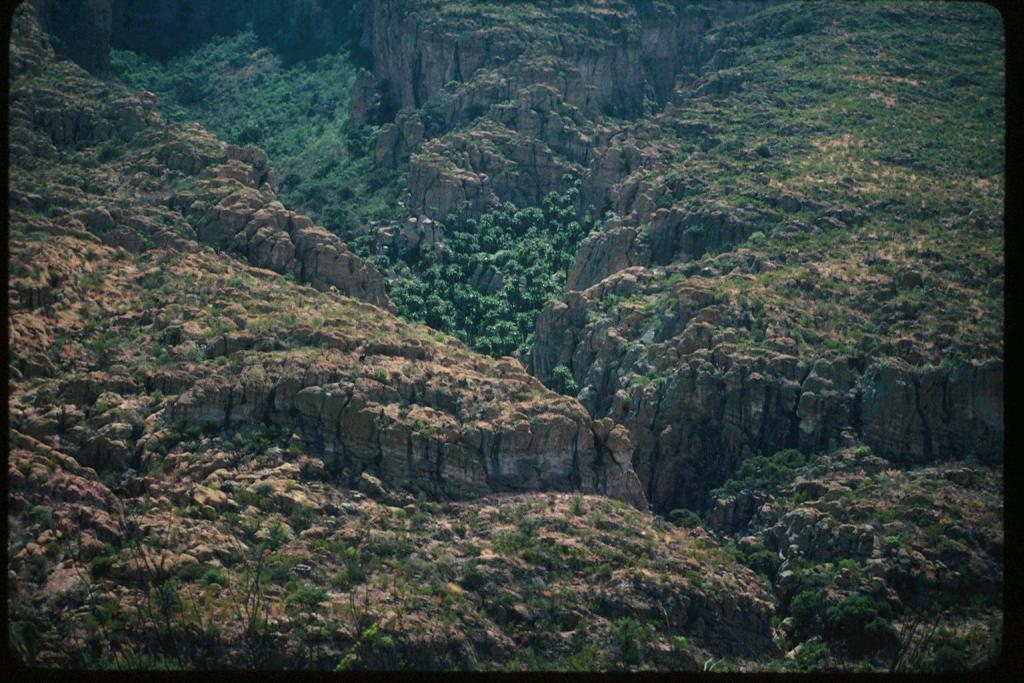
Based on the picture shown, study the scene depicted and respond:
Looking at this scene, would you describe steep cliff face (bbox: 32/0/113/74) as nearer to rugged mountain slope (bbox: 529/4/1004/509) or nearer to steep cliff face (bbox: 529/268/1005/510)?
rugged mountain slope (bbox: 529/4/1004/509)

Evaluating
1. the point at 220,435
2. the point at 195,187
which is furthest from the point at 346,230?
the point at 220,435

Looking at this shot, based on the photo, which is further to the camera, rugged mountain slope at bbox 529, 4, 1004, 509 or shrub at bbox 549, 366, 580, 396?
shrub at bbox 549, 366, 580, 396

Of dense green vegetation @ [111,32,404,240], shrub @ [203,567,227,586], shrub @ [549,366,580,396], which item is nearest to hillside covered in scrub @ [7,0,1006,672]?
shrub @ [203,567,227,586]

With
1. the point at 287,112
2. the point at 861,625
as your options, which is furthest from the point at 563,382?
the point at 287,112

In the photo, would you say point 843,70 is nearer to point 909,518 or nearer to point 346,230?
point 346,230

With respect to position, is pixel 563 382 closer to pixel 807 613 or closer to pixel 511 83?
pixel 807 613

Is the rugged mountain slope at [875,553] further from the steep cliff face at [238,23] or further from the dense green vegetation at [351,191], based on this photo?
the steep cliff face at [238,23]
